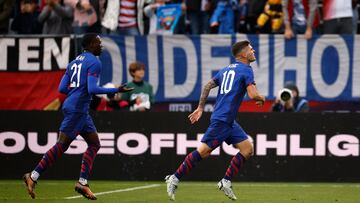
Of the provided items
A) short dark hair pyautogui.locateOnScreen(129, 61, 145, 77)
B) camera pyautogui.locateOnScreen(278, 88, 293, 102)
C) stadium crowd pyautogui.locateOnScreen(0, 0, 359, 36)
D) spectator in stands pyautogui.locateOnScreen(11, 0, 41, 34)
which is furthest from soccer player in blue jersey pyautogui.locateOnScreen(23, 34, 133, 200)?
spectator in stands pyautogui.locateOnScreen(11, 0, 41, 34)

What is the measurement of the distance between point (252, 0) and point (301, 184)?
4.66 metres

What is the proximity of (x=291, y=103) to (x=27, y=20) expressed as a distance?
570cm

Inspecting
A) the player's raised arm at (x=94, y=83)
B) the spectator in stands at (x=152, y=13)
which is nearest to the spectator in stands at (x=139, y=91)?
the spectator in stands at (x=152, y=13)

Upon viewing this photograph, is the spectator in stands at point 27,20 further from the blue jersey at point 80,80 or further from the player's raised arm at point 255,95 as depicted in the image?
the player's raised arm at point 255,95

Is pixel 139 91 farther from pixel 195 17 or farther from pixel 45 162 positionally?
pixel 45 162

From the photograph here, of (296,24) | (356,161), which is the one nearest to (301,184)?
(356,161)

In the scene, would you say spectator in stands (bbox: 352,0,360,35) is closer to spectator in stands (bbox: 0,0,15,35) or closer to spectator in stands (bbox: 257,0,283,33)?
spectator in stands (bbox: 257,0,283,33)

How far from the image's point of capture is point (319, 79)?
18.3 meters

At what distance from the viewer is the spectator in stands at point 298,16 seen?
18.3 m

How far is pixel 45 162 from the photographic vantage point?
1298 centimetres

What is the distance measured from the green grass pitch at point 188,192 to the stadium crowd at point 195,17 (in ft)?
12.0

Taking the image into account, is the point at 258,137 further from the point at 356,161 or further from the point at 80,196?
the point at 80,196

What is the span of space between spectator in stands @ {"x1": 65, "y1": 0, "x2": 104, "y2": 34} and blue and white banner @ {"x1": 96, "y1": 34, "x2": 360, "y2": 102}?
58 cm

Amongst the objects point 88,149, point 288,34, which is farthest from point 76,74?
point 288,34
